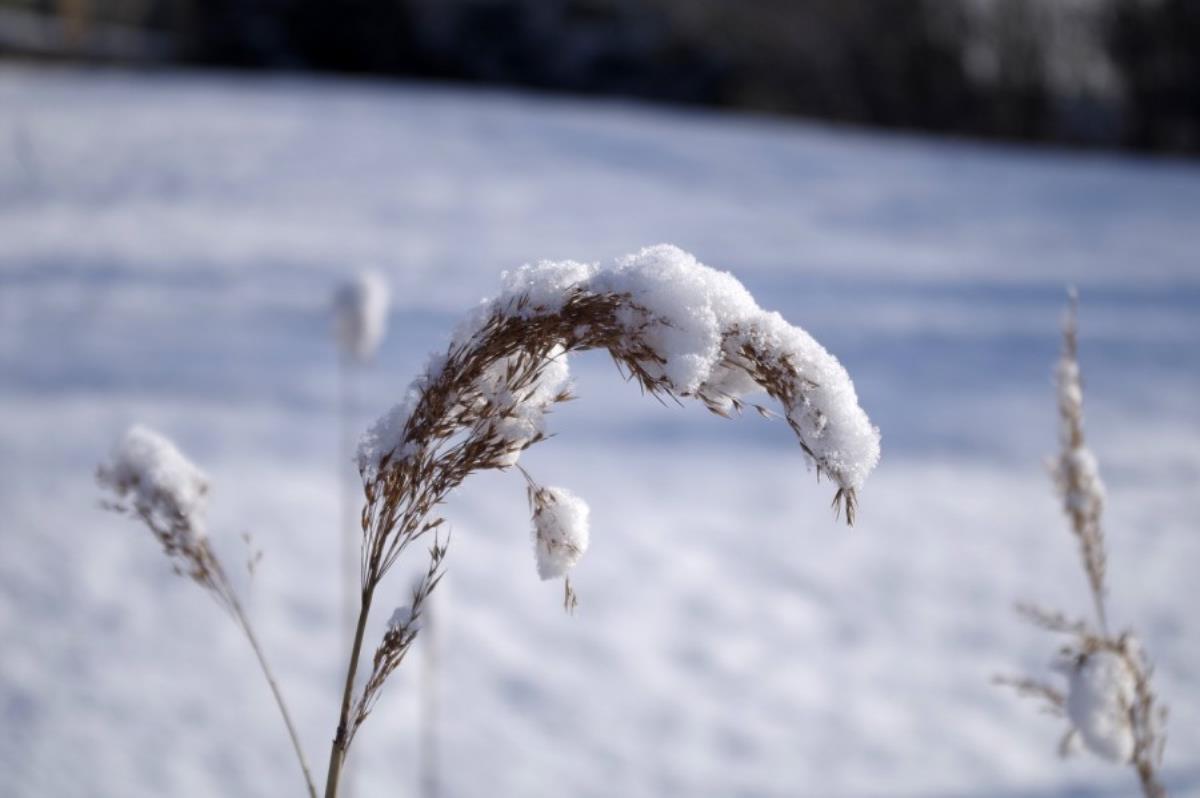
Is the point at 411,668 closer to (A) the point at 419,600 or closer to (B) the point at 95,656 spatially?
(B) the point at 95,656

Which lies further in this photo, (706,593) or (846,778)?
(706,593)

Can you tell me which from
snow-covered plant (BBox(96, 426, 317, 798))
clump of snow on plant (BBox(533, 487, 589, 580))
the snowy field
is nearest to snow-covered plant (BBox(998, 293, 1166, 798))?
clump of snow on plant (BBox(533, 487, 589, 580))

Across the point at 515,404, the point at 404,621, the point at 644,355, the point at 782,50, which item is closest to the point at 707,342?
the point at 644,355

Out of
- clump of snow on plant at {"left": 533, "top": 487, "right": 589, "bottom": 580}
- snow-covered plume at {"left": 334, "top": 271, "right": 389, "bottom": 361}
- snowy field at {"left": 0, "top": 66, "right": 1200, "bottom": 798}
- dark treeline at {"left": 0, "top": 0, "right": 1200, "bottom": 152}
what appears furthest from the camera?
dark treeline at {"left": 0, "top": 0, "right": 1200, "bottom": 152}

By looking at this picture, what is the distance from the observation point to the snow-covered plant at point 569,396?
0.88 meters

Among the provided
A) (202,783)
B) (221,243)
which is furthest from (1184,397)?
(221,243)

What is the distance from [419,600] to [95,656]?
398 cm

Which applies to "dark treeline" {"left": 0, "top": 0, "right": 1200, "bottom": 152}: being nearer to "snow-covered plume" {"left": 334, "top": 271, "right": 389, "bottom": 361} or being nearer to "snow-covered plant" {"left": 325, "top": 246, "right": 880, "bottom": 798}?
"snow-covered plume" {"left": 334, "top": 271, "right": 389, "bottom": 361}

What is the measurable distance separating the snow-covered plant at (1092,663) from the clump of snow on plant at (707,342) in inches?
22.8

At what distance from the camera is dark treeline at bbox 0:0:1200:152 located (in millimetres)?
20766

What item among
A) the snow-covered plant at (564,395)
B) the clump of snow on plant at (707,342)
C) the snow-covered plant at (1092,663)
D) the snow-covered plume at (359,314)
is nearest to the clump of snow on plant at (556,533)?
the snow-covered plant at (564,395)

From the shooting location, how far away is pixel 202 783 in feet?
12.3

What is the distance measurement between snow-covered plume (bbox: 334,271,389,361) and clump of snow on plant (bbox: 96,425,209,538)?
1.90 metres

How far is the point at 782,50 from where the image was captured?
21703mm
